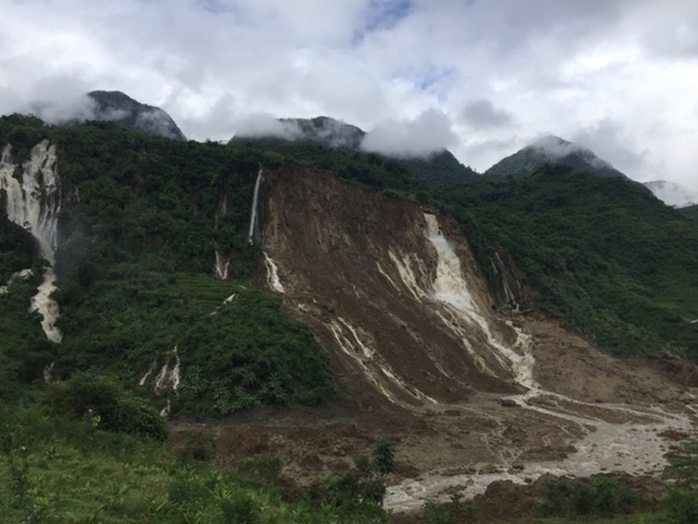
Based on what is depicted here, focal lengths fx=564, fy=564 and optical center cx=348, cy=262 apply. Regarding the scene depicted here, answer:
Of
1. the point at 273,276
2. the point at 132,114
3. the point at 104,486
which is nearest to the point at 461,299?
the point at 273,276

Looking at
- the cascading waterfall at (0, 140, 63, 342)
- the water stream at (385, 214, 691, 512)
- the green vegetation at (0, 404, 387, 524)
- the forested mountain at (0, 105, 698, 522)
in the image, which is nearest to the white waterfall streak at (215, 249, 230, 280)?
Answer: the forested mountain at (0, 105, 698, 522)

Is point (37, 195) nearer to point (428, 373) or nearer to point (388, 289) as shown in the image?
point (388, 289)

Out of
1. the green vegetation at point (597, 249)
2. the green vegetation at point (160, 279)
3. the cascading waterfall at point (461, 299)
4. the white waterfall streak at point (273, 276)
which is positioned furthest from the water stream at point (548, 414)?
the white waterfall streak at point (273, 276)

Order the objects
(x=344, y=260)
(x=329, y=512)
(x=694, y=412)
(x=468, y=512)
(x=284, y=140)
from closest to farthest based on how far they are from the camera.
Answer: (x=329, y=512), (x=468, y=512), (x=694, y=412), (x=344, y=260), (x=284, y=140)

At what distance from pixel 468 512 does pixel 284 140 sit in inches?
3667

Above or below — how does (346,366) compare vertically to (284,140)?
below

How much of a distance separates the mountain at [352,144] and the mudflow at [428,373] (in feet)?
198

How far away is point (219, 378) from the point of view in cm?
2442

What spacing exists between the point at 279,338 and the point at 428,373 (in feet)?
30.6

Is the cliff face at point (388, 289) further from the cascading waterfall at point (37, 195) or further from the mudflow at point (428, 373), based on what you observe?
the cascading waterfall at point (37, 195)

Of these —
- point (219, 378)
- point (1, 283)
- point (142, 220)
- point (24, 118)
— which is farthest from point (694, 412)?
point (24, 118)

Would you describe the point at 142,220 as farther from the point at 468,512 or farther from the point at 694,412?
the point at 694,412

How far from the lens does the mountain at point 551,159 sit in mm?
129750

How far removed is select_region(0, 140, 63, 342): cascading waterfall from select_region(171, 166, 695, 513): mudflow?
1416 centimetres
